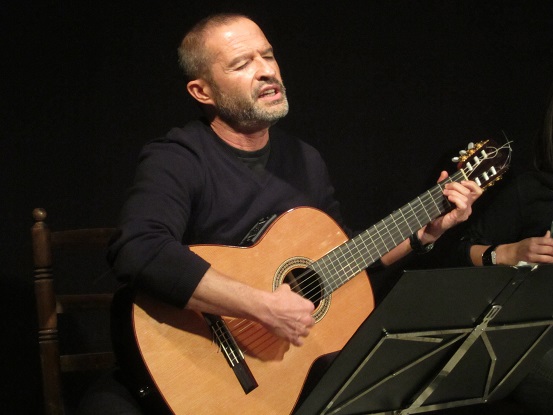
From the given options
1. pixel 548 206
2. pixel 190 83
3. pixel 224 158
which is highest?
pixel 190 83

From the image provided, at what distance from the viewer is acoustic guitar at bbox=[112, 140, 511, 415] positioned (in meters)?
1.84

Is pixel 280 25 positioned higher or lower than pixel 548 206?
higher

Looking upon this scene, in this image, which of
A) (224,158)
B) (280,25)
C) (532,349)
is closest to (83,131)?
(224,158)

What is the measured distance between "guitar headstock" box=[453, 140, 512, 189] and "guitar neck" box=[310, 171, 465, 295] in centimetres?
4

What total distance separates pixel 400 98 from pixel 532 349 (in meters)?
1.15

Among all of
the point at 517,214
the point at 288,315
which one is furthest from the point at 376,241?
the point at 517,214

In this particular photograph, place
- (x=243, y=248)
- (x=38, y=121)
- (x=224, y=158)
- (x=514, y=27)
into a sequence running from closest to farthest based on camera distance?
(x=243, y=248) → (x=224, y=158) → (x=38, y=121) → (x=514, y=27)

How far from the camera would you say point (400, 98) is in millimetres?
2775

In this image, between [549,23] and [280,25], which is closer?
[280,25]

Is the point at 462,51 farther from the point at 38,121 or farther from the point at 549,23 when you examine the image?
the point at 38,121

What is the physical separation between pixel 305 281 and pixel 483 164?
26.9 inches

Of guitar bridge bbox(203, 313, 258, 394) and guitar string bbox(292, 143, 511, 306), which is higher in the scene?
guitar string bbox(292, 143, 511, 306)

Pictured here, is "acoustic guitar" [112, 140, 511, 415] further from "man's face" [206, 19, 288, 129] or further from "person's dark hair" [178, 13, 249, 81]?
"person's dark hair" [178, 13, 249, 81]

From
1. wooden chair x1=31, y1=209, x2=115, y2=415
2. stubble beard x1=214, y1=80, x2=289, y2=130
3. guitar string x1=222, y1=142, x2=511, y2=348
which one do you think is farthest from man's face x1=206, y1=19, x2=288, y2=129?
wooden chair x1=31, y1=209, x2=115, y2=415
